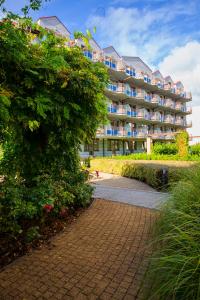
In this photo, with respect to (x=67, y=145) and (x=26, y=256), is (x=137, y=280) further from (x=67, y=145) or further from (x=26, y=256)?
(x=67, y=145)

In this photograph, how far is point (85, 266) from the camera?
342 cm

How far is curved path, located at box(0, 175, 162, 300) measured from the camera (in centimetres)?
283

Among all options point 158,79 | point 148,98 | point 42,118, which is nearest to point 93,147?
point 148,98

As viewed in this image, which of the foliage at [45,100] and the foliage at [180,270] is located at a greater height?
the foliage at [45,100]

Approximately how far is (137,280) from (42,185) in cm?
312

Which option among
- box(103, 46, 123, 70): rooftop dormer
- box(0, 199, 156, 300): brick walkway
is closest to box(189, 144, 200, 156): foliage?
box(103, 46, 123, 70): rooftop dormer

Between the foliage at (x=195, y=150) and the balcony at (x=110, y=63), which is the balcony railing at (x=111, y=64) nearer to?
the balcony at (x=110, y=63)

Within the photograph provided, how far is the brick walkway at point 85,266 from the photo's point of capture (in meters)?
2.83

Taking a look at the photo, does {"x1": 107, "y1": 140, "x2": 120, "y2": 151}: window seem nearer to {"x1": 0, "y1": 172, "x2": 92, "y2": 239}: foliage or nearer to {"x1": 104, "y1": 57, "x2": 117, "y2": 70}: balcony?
{"x1": 104, "y1": 57, "x2": 117, "y2": 70}: balcony

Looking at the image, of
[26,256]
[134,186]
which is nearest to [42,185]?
[26,256]

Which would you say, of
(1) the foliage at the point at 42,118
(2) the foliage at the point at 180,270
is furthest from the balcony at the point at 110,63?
(2) the foliage at the point at 180,270

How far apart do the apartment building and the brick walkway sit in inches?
837

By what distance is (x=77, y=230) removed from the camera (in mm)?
4859

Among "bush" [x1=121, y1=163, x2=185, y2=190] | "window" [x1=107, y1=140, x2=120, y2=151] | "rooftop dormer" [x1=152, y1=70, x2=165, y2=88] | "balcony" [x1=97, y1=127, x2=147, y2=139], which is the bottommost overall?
"bush" [x1=121, y1=163, x2=185, y2=190]
